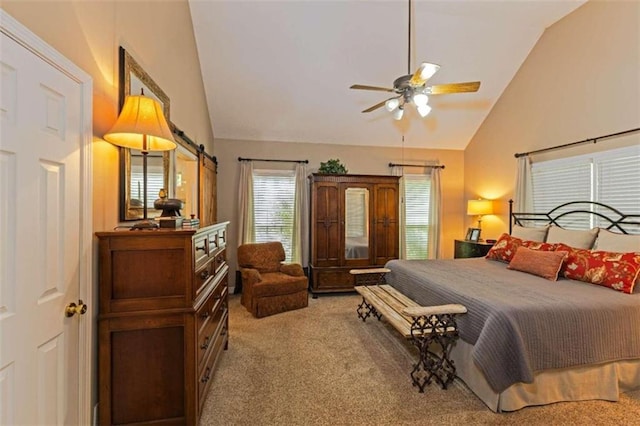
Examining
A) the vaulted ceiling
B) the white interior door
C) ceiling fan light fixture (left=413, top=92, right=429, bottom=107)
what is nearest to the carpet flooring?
the white interior door

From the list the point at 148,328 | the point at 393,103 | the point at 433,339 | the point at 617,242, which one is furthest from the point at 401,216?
the point at 148,328

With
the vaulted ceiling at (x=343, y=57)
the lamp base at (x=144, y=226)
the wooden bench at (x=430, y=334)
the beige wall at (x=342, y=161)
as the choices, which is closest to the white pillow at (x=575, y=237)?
the wooden bench at (x=430, y=334)

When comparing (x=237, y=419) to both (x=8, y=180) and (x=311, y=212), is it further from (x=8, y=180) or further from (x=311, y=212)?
(x=311, y=212)

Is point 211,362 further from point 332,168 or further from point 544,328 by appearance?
point 332,168

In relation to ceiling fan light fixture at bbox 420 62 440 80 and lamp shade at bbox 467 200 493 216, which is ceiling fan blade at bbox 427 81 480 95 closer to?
ceiling fan light fixture at bbox 420 62 440 80

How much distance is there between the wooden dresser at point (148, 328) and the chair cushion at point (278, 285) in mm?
2100

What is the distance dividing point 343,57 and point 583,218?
3632 mm

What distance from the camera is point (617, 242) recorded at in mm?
2877

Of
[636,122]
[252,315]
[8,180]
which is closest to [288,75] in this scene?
[252,315]

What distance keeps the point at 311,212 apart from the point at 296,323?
184cm

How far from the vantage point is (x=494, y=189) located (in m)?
5.11

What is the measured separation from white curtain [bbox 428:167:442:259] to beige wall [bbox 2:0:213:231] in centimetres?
451

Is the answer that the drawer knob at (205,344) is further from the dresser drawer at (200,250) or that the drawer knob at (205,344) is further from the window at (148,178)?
the window at (148,178)

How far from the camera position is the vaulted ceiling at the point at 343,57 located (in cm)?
358
